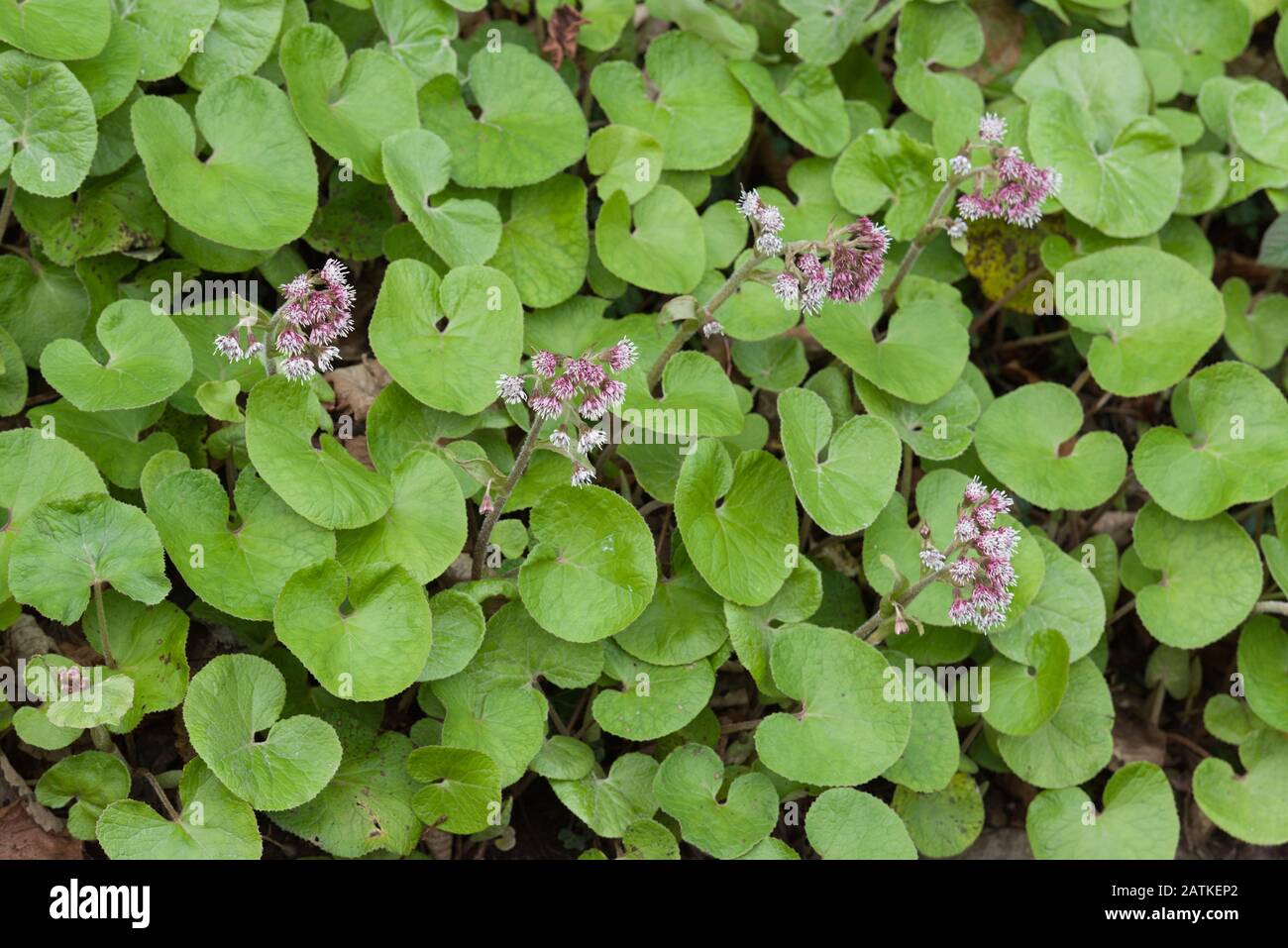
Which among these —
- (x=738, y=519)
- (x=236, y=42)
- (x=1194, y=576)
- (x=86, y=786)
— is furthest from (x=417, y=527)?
(x=1194, y=576)

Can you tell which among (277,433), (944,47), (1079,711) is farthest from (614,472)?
(944,47)

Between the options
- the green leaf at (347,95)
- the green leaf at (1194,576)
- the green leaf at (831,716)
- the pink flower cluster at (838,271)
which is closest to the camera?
the pink flower cluster at (838,271)

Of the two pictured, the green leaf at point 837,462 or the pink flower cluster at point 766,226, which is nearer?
the pink flower cluster at point 766,226

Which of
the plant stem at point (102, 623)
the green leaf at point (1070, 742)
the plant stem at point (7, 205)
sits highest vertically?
the plant stem at point (7, 205)

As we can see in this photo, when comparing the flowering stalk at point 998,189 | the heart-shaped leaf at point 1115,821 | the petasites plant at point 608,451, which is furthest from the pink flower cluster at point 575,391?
the heart-shaped leaf at point 1115,821

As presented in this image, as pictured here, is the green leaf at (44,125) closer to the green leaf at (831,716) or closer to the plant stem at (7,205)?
the plant stem at (7,205)

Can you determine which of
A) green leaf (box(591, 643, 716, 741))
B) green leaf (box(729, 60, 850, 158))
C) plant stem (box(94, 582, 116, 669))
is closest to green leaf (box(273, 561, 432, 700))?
plant stem (box(94, 582, 116, 669))

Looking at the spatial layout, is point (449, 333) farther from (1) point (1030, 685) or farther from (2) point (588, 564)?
(1) point (1030, 685)
